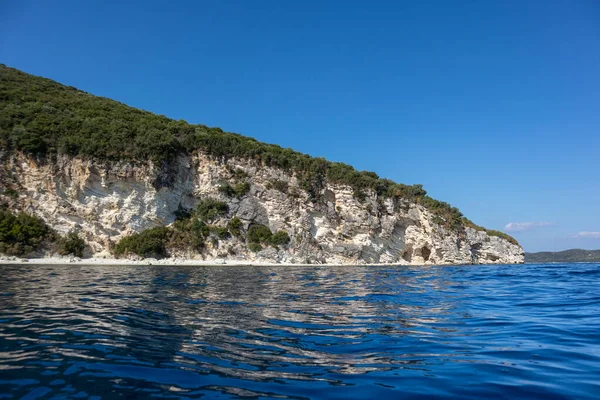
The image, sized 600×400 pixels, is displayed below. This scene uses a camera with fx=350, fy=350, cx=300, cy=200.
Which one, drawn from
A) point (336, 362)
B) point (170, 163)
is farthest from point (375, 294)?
point (170, 163)

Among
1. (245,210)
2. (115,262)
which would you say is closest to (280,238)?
(245,210)

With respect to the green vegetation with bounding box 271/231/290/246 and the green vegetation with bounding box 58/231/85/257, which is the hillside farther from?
the green vegetation with bounding box 58/231/85/257

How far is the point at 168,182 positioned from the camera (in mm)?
36062

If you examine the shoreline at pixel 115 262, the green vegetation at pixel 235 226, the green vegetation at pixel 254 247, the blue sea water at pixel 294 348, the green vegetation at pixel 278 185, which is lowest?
the shoreline at pixel 115 262

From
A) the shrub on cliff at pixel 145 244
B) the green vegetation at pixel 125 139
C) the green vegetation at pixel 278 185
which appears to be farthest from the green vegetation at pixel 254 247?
the shrub on cliff at pixel 145 244

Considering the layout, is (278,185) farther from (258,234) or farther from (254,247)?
(254,247)

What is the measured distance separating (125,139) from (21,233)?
472 inches

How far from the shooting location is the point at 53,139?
32.1 m

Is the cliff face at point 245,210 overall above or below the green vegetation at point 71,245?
above

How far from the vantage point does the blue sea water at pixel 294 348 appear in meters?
4.10

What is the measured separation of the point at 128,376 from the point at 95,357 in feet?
3.38

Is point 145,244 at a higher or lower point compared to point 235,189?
lower

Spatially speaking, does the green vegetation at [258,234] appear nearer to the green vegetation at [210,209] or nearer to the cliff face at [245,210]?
the cliff face at [245,210]

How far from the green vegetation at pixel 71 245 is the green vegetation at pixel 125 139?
7.51 m
